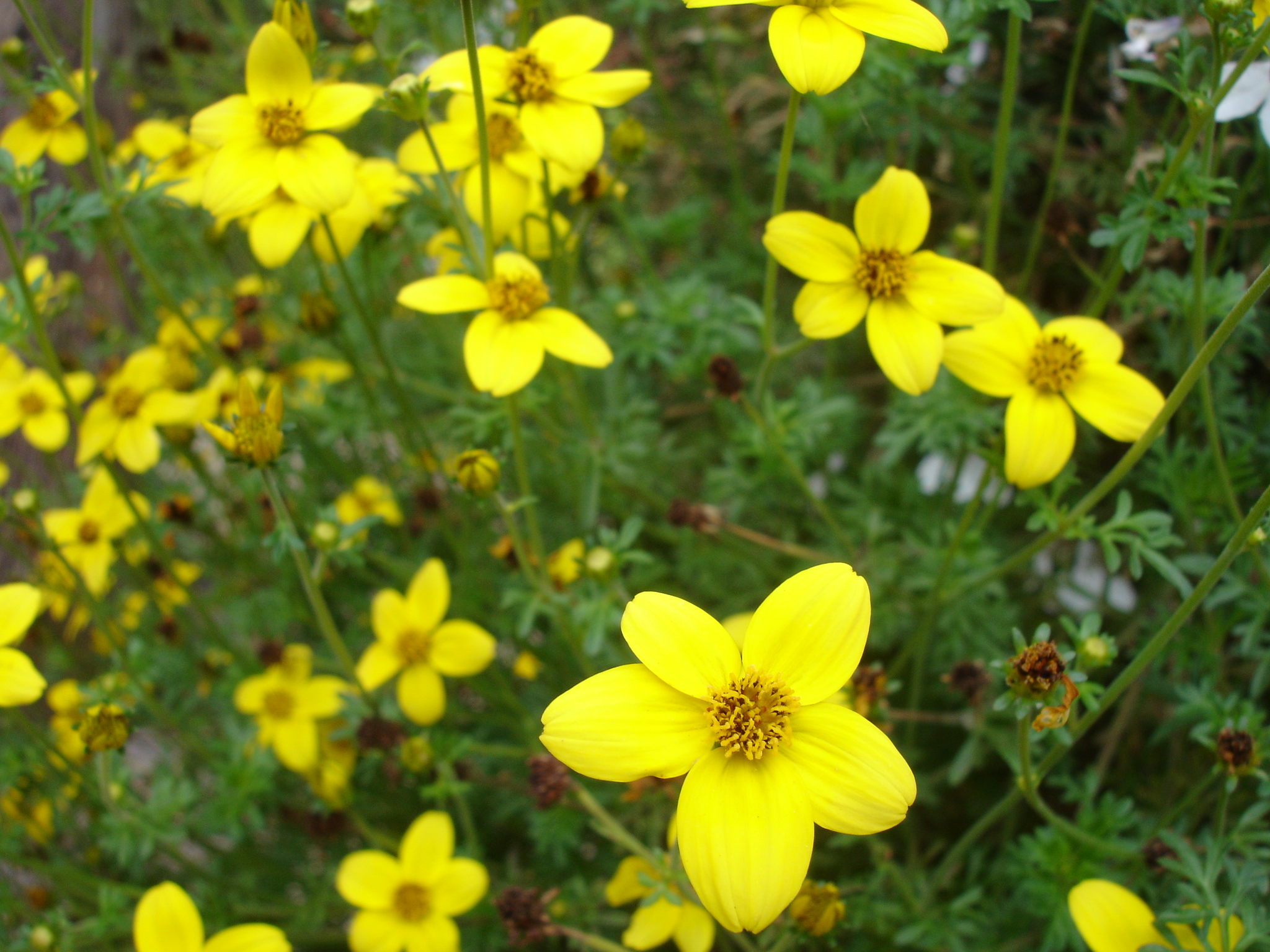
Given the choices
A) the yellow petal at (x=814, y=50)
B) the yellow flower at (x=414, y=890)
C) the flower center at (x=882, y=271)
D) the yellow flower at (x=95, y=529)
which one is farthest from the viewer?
the yellow flower at (x=95, y=529)

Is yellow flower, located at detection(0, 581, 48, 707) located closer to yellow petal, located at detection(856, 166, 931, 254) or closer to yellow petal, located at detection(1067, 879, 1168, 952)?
yellow petal, located at detection(856, 166, 931, 254)

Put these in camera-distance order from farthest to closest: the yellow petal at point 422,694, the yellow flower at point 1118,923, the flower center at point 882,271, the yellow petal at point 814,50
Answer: the yellow petal at point 422,694 < the flower center at point 882,271 < the yellow flower at point 1118,923 < the yellow petal at point 814,50

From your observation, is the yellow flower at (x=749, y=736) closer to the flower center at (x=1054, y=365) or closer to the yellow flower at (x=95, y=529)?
the flower center at (x=1054, y=365)

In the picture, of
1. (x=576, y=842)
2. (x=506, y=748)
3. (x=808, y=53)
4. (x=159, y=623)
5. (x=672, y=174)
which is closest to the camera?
(x=808, y=53)

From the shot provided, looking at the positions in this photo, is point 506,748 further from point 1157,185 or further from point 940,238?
point 940,238

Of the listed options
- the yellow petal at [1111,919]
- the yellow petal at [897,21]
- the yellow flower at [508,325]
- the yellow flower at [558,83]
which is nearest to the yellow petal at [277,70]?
the yellow flower at [558,83]

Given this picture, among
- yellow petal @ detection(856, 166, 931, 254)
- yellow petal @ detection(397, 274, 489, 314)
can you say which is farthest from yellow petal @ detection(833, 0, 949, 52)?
yellow petal @ detection(397, 274, 489, 314)

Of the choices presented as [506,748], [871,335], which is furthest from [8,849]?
[871,335]
